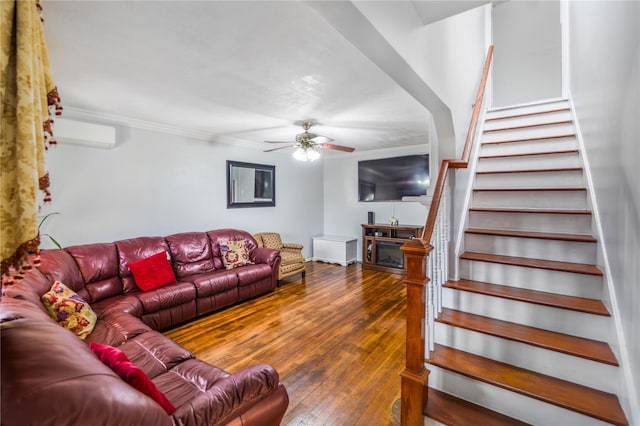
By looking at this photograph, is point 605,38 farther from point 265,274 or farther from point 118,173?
point 118,173

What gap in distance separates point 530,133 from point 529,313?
223cm

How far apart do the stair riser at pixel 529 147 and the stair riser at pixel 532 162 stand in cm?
4

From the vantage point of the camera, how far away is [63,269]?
8.50 feet

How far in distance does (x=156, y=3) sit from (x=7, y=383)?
5.56 ft

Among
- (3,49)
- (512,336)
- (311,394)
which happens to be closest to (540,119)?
(512,336)

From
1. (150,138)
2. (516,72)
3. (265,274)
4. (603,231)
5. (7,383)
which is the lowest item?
(265,274)

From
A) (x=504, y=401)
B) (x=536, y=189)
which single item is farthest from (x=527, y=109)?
(x=504, y=401)

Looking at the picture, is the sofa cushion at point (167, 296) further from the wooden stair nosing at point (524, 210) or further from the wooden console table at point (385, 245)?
the wooden console table at point (385, 245)

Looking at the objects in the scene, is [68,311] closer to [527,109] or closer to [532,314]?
[532,314]

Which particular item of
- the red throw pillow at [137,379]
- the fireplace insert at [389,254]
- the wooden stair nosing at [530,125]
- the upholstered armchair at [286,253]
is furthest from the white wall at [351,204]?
the red throw pillow at [137,379]

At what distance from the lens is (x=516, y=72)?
4.49 meters

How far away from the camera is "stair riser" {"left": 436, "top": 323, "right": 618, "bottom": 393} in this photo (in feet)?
5.00

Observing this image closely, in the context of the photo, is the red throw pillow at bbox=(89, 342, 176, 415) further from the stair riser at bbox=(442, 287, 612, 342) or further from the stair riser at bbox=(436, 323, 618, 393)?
the stair riser at bbox=(442, 287, 612, 342)

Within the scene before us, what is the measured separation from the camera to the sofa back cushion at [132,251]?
3.09 metres
